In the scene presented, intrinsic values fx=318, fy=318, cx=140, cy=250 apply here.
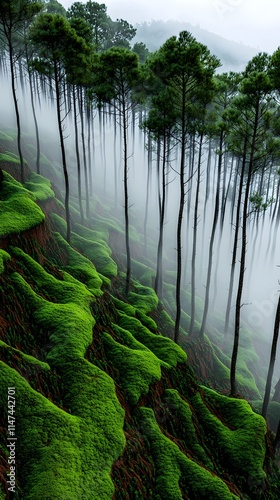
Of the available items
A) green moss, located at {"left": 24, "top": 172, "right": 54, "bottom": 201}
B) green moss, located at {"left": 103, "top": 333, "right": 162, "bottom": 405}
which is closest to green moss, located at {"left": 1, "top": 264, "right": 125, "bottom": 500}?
green moss, located at {"left": 103, "top": 333, "right": 162, "bottom": 405}

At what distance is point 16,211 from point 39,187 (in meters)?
6.51

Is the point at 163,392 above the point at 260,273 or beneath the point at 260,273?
above

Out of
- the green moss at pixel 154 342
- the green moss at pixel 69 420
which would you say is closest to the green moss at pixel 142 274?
the green moss at pixel 154 342

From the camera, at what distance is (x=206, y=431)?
12.8 meters

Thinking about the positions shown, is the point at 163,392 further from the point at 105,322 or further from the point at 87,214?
the point at 87,214

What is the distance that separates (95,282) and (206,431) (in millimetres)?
8255

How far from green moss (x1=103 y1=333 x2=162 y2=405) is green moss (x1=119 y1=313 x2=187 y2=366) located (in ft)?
→ 3.55

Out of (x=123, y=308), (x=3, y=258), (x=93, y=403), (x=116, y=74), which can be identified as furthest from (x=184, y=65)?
(x=93, y=403)

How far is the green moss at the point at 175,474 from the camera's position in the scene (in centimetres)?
993

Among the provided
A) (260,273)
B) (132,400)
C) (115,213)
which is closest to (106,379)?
(132,400)

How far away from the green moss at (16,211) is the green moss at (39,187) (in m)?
2.07

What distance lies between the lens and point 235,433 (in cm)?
1291

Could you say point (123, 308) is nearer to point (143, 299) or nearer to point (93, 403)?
point (143, 299)

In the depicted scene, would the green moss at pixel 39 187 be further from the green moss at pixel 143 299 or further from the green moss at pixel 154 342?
the green moss at pixel 154 342
